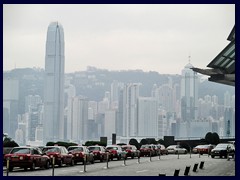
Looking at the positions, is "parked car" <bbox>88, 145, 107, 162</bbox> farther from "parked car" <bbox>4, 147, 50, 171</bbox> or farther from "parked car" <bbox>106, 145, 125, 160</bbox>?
"parked car" <bbox>4, 147, 50, 171</bbox>

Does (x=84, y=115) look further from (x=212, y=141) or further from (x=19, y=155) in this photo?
(x=19, y=155)

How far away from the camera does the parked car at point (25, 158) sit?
29234 mm

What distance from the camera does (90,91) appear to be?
A: 124500mm

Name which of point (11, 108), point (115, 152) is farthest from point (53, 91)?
point (115, 152)

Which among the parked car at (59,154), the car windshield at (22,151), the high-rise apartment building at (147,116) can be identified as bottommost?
the parked car at (59,154)

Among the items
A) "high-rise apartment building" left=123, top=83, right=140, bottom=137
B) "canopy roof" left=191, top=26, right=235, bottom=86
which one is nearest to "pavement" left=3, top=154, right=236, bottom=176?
"canopy roof" left=191, top=26, right=235, bottom=86

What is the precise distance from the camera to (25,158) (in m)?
29.3

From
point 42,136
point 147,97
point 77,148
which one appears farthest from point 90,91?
point 77,148

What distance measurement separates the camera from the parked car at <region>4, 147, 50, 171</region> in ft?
95.9

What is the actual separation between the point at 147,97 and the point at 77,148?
107 m

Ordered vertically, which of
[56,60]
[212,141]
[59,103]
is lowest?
[212,141]

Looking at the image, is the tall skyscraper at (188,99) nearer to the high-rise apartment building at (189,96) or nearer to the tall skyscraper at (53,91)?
the high-rise apartment building at (189,96)

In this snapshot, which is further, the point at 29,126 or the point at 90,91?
the point at 90,91

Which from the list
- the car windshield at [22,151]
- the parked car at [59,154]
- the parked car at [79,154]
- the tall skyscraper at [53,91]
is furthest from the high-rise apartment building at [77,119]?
the car windshield at [22,151]
